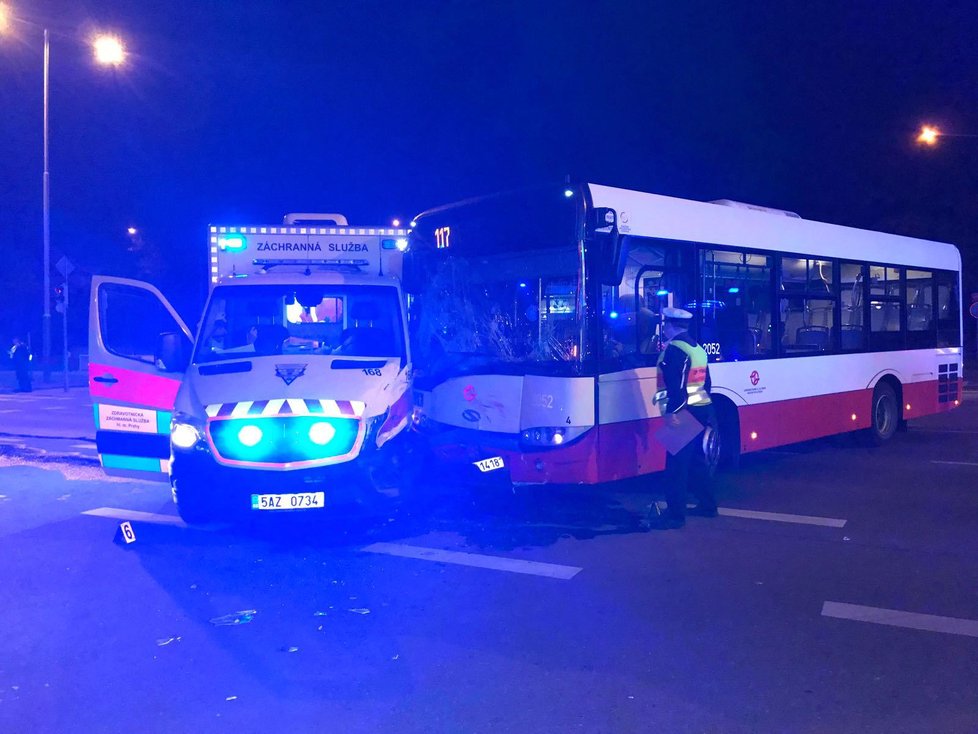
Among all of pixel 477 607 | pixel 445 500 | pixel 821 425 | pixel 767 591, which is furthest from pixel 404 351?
pixel 821 425

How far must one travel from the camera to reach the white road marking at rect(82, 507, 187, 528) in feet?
27.5

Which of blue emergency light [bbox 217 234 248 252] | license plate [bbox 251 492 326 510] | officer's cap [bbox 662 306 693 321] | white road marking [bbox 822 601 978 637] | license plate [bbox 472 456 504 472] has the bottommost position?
white road marking [bbox 822 601 978 637]

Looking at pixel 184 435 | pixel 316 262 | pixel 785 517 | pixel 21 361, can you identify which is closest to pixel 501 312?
pixel 316 262

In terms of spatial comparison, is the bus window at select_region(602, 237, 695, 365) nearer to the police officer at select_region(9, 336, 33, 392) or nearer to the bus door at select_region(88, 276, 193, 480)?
the bus door at select_region(88, 276, 193, 480)

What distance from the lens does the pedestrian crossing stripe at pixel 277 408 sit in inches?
286

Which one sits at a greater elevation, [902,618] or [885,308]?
[885,308]

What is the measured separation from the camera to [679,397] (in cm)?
791

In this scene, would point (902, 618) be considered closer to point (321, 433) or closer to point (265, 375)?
point (321, 433)

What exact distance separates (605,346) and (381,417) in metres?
2.09

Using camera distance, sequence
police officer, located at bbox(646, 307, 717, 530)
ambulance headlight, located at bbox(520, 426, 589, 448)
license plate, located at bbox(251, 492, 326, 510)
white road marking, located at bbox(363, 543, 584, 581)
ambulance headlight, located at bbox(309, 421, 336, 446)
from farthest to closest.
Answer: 1. police officer, located at bbox(646, 307, 717, 530)
2. ambulance headlight, located at bbox(520, 426, 589, 448)
3. ambulance headlight, located at bbox(309, 421, 336, 446)
4. license plate, located at bbox(251, 492, 326, 510)
5. white road marking, located at bbox(363, 543, 584, 581)

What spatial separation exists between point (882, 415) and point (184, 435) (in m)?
10.0

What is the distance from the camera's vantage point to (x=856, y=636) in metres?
5.29

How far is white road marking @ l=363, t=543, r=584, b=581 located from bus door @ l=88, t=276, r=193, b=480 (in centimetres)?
289

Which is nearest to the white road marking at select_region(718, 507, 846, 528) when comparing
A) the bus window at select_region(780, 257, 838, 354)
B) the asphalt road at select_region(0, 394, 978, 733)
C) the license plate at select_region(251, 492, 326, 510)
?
the asphalt road at select_region(0, 394, 978, 733)
